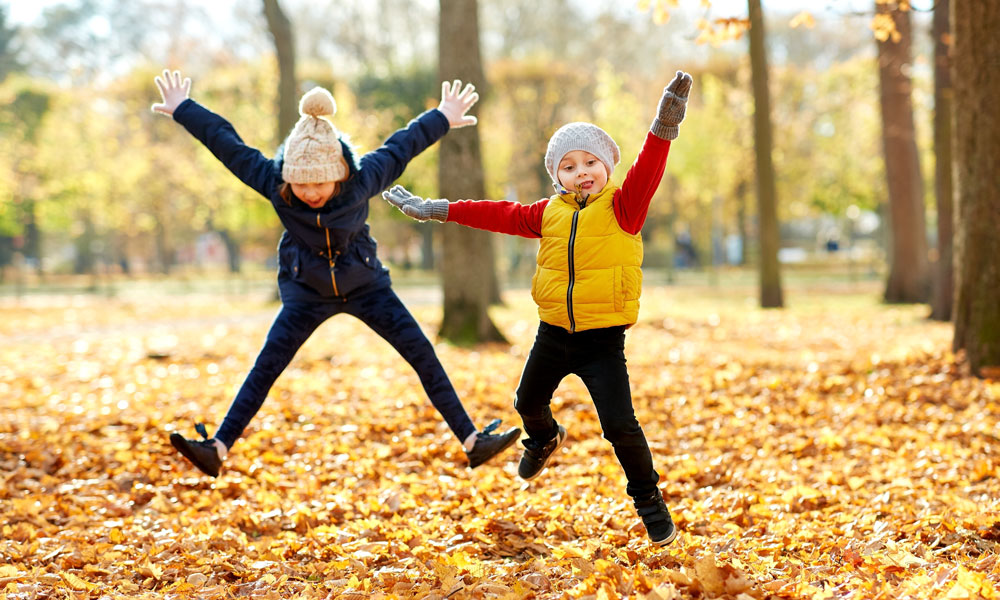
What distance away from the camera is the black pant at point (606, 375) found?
3645 millimetres

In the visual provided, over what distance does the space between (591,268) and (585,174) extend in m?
0.38

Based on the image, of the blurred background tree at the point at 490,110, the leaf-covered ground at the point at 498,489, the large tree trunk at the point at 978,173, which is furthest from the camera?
the blurred background tree at the point at 490,110

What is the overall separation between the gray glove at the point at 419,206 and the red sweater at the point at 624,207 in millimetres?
64

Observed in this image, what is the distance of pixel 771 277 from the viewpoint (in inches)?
668

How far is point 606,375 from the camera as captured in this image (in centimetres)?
365

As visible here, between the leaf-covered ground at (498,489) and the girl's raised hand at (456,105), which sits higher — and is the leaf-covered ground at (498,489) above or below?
below

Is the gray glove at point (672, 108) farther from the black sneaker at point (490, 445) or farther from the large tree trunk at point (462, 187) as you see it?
the large tree trunk at point (462, 187)

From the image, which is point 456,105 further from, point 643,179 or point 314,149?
point 643,179

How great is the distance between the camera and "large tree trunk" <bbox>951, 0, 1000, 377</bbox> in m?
7.12

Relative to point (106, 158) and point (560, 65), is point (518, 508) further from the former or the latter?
point (106, 158)

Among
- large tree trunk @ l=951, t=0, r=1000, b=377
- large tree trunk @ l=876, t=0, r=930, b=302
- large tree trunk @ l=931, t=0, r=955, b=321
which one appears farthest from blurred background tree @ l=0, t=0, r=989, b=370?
large tree trunk @ l=951, t=0, r=1000, b=377

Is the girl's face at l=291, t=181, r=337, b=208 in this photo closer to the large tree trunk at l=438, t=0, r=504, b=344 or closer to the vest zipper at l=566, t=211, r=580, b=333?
the vest zipper at l=566, t=211, r=580, b=333

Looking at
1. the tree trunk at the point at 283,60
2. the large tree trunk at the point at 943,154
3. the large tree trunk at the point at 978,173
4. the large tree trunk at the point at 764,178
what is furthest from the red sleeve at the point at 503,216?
the large tree trunk at the point at 764,178

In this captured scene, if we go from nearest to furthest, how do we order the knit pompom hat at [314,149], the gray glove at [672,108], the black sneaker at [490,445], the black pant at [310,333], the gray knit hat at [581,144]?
the gray glove at [672,108] → the gray knit hat at [581,144] → the knit pompom hat at [314,149] → the black sneaker at [490,445] → the black pant at [310,333]
